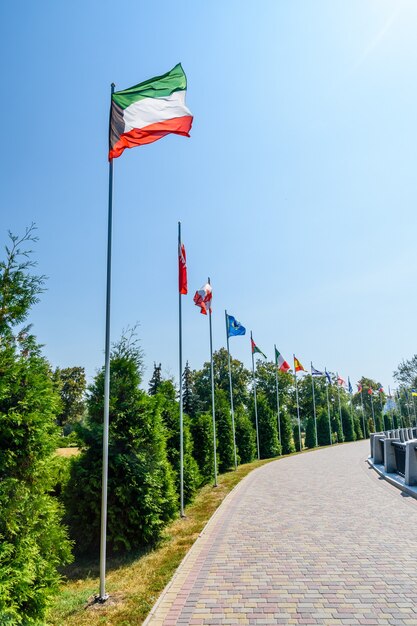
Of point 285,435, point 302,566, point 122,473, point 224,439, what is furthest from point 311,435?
point 302,566

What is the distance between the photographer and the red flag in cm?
1238

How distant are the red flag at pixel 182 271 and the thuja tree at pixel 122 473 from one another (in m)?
3.38

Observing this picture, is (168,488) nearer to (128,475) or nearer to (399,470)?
(128,475)

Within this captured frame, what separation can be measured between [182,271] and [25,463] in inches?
320

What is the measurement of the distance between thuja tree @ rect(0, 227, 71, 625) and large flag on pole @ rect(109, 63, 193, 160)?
290 cm

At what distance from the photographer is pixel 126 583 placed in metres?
7.06

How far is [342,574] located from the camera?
634cm

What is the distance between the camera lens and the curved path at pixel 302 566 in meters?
5.18

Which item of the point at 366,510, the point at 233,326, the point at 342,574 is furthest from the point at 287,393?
the point at 342,574

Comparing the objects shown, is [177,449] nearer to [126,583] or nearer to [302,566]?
[126,583]

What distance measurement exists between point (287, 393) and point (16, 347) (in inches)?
2481

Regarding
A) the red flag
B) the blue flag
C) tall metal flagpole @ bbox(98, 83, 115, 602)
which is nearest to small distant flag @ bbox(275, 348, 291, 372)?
the blue flag

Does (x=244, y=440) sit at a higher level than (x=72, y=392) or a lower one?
lower

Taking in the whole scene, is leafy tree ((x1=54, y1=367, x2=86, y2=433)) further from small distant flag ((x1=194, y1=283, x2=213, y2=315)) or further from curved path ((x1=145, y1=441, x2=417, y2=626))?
curved path ((x1=145, y1=441, x2=417, y2=626))
